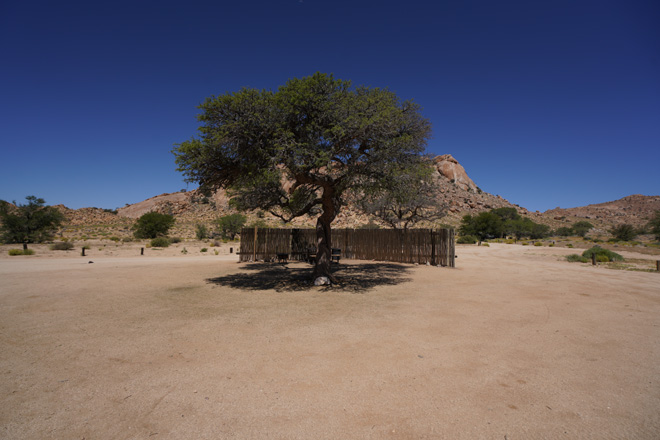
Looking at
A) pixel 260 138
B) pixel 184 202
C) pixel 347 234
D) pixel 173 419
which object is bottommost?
pixel 173 419

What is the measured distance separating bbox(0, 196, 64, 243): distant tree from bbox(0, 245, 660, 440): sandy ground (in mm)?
28386

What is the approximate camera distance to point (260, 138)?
1014cm

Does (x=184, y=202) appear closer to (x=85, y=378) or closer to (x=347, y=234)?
(x=347, y=234)

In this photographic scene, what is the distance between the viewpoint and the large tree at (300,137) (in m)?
9.58

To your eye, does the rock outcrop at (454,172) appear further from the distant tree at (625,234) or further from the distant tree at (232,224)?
the distant tree at (232,224)

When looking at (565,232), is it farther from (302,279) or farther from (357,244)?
(302,279)

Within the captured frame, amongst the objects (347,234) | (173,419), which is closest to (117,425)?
(173,419)

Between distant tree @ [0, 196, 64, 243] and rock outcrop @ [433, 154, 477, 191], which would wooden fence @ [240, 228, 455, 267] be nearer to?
distant tree @ [0, 196, 64, 243]

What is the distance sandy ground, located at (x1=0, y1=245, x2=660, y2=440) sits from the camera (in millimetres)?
3119

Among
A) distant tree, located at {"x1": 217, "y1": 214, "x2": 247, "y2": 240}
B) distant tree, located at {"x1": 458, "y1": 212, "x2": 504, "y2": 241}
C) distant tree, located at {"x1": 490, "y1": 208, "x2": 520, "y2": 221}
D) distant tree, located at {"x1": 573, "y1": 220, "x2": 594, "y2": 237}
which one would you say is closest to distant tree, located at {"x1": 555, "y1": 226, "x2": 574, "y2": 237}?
distant tree, located at {"x1": 573, "y1": 220, "x2": 594, "y2": 237}

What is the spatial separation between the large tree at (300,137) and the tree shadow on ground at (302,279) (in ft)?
11.4

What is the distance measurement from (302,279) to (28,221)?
109ft

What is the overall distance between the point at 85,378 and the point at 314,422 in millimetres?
3060

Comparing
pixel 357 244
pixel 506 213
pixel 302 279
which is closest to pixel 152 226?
pixel 357 244
